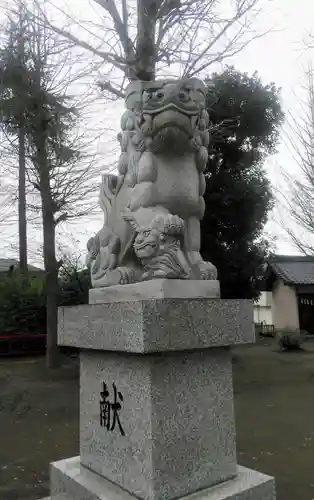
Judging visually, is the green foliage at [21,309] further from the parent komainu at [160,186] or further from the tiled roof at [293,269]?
the tiled roof at [293,269]

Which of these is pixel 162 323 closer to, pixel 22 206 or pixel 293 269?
pixel 22 206

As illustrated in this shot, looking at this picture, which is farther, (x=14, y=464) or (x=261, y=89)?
(x=261, y=89)

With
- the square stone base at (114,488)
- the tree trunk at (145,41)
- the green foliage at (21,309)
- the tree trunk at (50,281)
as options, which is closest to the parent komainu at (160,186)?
the square stone base at (114,488)

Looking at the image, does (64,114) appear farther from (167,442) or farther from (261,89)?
(167,442)

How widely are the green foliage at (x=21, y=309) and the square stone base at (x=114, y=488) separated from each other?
29.2 feet

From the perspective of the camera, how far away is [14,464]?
4.05 metres

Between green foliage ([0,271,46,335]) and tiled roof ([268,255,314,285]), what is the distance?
930cm

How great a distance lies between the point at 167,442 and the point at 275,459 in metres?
2.76

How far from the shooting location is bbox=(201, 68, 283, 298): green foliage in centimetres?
979

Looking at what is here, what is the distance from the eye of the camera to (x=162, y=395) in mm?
1953

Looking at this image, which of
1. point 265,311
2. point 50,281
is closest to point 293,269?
point 265,311

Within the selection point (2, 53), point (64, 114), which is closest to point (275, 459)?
point (64, 114)

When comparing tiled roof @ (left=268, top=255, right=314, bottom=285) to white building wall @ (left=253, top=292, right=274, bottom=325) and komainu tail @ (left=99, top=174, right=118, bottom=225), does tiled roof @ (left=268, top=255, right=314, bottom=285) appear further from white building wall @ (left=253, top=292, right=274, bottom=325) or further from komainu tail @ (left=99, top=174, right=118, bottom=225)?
komainu tail @ (left=99, top=174, right=118, bottom=225)

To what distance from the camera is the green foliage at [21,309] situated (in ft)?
35.5
